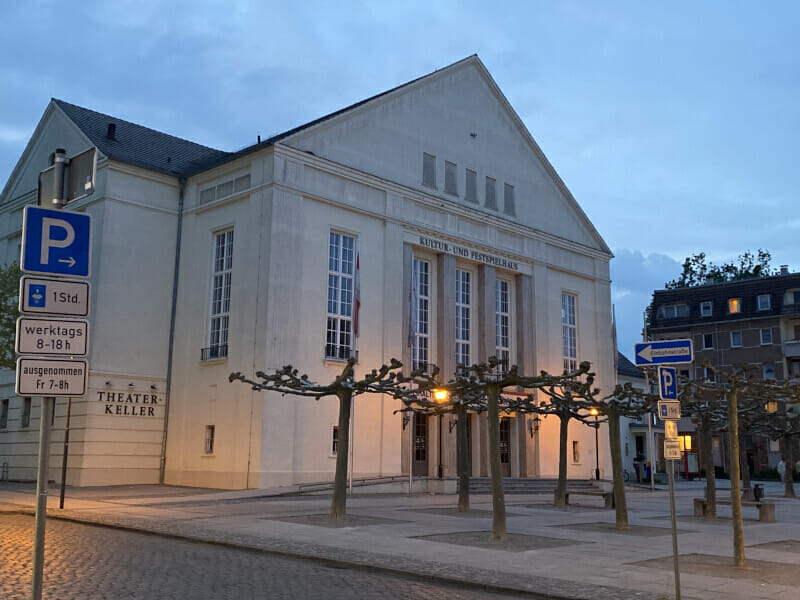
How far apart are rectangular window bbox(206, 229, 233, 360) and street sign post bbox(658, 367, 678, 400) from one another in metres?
23.2

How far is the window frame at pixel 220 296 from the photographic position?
3281 cm

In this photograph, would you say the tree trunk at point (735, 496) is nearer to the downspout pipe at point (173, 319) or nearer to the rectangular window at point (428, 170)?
the downspout pipe at point (173, 319)

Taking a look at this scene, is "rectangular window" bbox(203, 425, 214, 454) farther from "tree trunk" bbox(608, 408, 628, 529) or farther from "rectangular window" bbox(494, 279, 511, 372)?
"tree trunk" bbox(608, 408, 628, 529)

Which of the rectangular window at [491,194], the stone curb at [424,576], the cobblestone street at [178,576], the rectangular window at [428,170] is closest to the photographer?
the cobblestone street at [178,576]

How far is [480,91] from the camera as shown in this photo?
4281cm

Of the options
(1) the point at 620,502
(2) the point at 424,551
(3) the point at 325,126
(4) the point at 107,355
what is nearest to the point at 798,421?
(1) the point at 620,502

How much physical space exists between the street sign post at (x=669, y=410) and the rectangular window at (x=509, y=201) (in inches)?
1246

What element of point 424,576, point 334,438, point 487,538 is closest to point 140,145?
point 334,438

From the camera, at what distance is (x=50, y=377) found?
646 centimetres

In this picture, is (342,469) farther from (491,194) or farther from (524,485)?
(491,194)

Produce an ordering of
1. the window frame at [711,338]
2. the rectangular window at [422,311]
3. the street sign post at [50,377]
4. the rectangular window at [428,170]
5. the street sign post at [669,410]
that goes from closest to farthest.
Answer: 1. the street sign post at [50,377]
2. the street sign post at [669,410]
3. the rectangular window at [422,311]
4. the rectangular window at [428,170]
5. the window frame at [711,338]

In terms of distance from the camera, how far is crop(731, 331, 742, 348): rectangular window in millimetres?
65875

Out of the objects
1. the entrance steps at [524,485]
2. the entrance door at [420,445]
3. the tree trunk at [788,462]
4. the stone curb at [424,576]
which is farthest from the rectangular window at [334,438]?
the tree trunk at [788,462]

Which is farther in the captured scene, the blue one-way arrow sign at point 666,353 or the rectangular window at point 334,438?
the rectangular window at point 334,438
